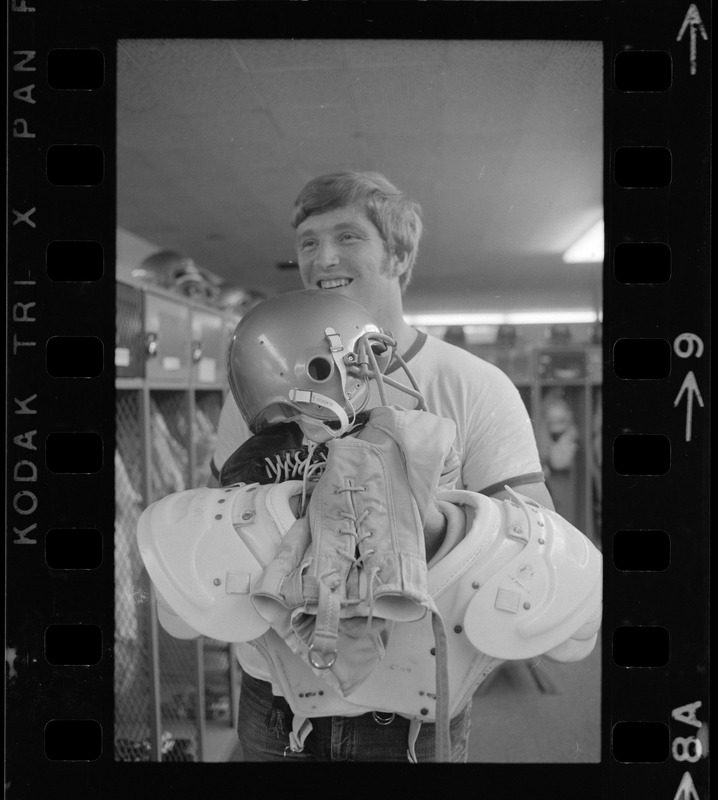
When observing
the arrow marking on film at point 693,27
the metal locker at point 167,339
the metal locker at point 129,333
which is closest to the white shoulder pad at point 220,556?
the metal locker at point 129,333

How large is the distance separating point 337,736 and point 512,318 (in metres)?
0.74

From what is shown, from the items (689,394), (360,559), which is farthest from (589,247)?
(360,559)

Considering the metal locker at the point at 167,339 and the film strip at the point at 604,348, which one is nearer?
the film strip at the point at 604,348

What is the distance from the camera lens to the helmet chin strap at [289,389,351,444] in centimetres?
102

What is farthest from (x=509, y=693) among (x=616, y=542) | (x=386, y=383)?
(x=386, y=383)

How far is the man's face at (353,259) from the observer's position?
111cm

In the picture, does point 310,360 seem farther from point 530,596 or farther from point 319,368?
point 530,596

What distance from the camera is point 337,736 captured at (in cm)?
108

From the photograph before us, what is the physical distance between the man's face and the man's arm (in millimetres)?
345

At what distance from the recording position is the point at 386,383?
107 centimetres

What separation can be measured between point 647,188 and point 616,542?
57 cm

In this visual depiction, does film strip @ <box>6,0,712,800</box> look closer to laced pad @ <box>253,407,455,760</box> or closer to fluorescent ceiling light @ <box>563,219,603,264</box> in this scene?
fluorescent ceiling light @ <box>563,219,603,264</box>

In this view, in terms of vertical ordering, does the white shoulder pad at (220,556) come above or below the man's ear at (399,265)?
below

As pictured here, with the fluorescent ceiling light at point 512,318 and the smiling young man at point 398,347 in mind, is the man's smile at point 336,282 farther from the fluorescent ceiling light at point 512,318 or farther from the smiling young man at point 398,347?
the fluorescent ceiling light at point 512,318
